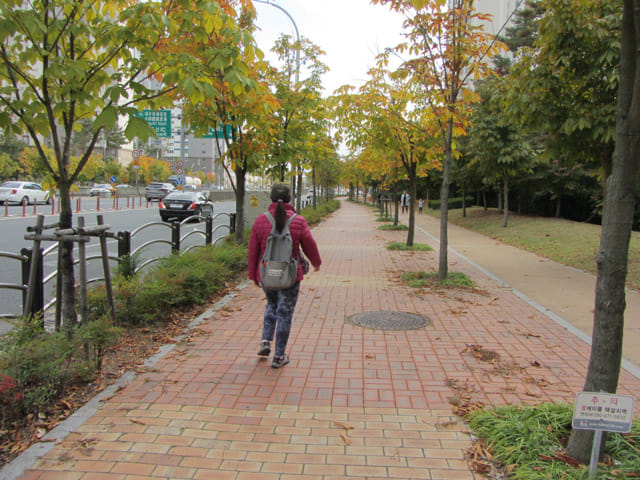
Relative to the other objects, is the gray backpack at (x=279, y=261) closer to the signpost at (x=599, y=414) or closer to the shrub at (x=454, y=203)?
the signpost at (x=599, y=414)

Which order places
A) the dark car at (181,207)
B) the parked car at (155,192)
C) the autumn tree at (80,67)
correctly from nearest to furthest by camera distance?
the autumn tree at (80,67) → the dark car at (181,207) → the parked car at (155,192)

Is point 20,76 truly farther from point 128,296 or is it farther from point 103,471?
point 103,471

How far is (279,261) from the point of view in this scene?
4.52 m

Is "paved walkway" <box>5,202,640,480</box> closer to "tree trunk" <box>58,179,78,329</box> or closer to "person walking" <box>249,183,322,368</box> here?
"person walking" <box>249,183,322,368</box>

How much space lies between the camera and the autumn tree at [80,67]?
3.93 metres

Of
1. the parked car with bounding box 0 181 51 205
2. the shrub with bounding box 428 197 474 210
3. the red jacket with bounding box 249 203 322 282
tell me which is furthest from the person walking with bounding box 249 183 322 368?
the shrub with bounding box 428 197 474 210

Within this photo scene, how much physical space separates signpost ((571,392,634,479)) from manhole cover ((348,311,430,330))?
11.3 ft

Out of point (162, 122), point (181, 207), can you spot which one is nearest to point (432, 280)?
point (162, 122)

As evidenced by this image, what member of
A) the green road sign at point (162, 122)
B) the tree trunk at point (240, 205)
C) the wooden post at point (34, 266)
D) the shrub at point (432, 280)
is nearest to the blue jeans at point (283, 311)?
the wooden post at point (34, 266)

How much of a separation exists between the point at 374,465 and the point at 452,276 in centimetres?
686

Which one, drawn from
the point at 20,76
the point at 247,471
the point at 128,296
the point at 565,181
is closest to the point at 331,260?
the point at 128,296

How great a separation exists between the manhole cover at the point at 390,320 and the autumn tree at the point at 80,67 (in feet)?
11.2

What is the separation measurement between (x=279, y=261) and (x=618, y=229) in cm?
266

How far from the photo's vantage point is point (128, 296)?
574cm
